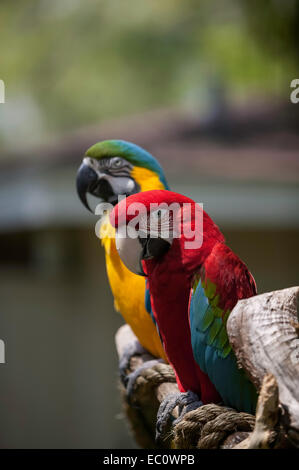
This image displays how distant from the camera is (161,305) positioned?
0.84 m

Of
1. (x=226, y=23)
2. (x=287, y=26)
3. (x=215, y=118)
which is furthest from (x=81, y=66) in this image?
(x=215, y=118)

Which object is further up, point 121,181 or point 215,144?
point 121,181

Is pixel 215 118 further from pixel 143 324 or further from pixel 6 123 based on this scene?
pixel 6 123

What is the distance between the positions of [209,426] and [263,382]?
0.54ft

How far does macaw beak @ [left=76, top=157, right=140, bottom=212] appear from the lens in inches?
43.9

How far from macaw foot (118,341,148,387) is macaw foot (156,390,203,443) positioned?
28 centimetres

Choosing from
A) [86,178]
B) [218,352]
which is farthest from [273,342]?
[86,178]

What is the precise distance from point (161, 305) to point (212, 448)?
0.23m

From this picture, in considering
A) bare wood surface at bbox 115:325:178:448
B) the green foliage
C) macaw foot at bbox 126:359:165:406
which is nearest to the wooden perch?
bare wood surface at bbox 115:325:178:448

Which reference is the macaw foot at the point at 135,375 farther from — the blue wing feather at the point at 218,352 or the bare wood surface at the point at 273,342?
the bare wood surface at the point at 273,342

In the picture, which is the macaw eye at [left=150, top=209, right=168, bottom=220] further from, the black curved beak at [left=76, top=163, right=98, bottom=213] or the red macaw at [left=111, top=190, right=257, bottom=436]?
the black curved beak at [left=76, top=163, right=98, bottom=213]

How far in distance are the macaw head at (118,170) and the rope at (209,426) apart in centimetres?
50

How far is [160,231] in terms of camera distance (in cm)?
80

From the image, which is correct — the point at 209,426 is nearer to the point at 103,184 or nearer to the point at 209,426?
the point at 209,426
